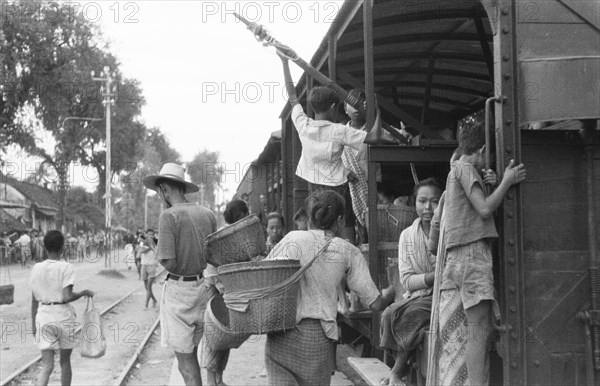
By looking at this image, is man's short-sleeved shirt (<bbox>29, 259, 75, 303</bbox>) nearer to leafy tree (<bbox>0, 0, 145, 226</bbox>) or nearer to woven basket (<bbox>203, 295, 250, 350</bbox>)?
woven basket (<bbox>203, 295, 250, 350</bbox>)

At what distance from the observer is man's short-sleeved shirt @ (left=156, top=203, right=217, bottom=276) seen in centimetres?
552

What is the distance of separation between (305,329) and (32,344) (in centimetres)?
944

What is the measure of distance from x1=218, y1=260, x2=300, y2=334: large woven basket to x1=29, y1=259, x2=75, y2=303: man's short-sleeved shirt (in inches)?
119

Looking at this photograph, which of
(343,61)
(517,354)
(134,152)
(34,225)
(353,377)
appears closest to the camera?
(517,354)

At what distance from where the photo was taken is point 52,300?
20.9 feet

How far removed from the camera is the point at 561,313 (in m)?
3.33

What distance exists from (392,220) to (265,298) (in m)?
2.38

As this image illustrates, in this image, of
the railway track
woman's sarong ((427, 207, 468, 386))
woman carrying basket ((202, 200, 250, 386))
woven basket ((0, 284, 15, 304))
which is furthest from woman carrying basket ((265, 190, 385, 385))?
woven basket ((0, 284, 15, 304))

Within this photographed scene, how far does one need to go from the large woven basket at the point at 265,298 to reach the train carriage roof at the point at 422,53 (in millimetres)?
2691

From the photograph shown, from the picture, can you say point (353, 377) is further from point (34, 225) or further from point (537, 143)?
point (34, 225)

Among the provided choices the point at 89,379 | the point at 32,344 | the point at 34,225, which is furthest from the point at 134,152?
the point at 89,379

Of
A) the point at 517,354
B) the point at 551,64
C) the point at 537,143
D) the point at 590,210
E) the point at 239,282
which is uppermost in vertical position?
the point at 551,64

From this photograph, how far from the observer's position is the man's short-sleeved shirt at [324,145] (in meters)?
6.04

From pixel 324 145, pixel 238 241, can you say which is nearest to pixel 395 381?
pixel 238 241
